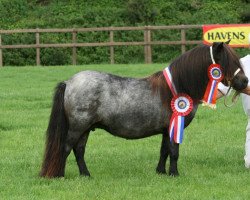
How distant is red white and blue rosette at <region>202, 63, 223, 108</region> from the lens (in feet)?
25.6

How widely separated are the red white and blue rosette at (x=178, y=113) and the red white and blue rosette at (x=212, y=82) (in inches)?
8.5

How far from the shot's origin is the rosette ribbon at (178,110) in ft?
25.7

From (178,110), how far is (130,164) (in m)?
1.37

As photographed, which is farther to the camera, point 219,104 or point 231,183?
point 219,104

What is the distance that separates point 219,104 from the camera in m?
15.2

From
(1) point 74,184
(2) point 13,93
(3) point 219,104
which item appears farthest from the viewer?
(2) point 13,93

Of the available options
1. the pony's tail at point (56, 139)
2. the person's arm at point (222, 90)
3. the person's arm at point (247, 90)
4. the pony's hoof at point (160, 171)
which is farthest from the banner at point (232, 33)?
the pony's tail at point (56, 139)

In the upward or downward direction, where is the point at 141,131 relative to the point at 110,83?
downward

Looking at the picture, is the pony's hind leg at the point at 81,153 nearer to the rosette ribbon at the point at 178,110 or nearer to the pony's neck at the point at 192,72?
the rosette ribbon at the point at 178,110

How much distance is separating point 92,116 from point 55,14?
25662mm

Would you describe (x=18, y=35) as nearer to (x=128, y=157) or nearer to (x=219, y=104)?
(x=219, y=104)

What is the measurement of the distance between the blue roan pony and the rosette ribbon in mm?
56

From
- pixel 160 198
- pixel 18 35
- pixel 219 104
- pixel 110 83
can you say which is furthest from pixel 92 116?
pixel 18 35

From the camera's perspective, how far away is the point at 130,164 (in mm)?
8875
